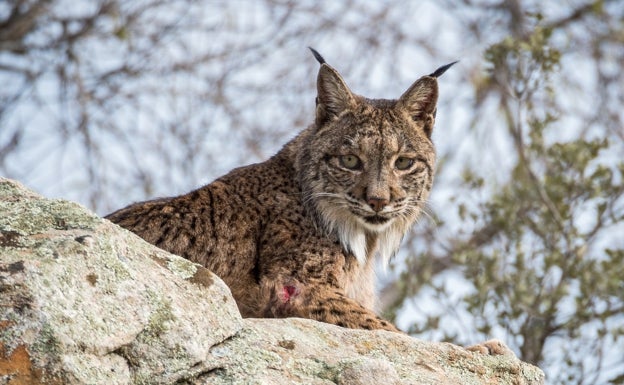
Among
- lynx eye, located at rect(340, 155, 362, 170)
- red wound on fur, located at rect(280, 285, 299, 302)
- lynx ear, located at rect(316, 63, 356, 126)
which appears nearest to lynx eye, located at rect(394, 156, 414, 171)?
lynx eye, located at rect(340, 155, 362, 170)

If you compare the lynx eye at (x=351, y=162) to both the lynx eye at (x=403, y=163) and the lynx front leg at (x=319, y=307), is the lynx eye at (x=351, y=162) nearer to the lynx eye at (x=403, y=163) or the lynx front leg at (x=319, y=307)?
the lynx eye at (x=403, y=163)

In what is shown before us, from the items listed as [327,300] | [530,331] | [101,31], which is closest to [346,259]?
[327,300]

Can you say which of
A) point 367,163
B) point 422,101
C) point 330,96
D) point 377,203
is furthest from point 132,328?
point 422,101

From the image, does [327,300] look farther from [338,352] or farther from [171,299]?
[171,299]

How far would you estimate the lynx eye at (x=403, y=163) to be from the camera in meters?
6.94

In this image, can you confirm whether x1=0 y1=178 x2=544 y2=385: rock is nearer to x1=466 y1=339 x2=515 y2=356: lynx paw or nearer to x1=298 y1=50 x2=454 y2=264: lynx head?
x1=466 y1=339 x2=515 y2=356: lynx paw

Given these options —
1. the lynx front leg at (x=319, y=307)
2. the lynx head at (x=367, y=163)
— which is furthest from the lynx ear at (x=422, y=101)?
the lynx front leg at (x=319, y=307)

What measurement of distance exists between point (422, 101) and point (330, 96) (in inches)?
24.9

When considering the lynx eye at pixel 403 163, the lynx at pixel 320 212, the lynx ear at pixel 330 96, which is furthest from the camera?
the lynx ear at pixel 330 96

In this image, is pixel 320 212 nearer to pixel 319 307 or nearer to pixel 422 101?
pixel 319 307

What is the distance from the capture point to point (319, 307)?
6.24 metres

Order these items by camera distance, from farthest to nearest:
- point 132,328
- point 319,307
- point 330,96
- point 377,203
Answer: point 330,96
point 377,203
point 319,307
point 132,328

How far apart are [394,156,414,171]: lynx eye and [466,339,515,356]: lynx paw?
1738 millimetres

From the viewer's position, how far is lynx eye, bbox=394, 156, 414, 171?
6.94 metres
